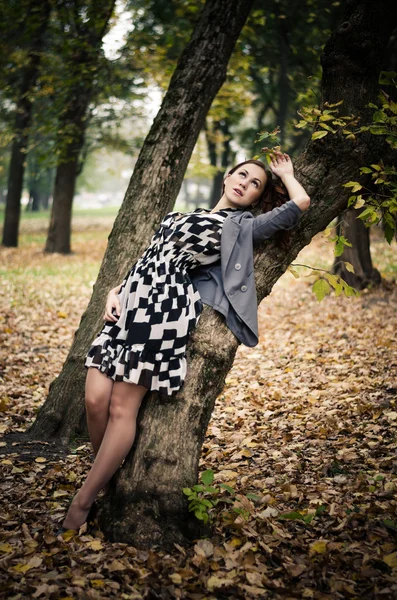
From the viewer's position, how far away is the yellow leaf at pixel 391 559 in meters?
2.70

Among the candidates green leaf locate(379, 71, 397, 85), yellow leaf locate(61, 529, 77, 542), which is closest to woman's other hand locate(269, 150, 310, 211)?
green leaf locate(379, 71, 397, 85)

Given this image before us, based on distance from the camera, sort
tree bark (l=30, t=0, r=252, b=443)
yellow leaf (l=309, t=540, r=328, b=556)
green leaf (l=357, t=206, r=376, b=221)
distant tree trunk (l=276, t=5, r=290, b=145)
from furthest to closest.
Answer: distant tree trunk (l=276, t=5, r=290, b=145) < tree bark (l=30, t=0, r=252, b=443) < green leaf (l=357, t=206, r=376, b=221) < yellow leaf (l=309, t=540, r=328, b=556)

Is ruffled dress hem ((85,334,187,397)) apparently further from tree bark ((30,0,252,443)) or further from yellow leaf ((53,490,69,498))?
tree bark ((30,0,252,443))

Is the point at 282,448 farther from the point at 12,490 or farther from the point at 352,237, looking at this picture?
the point at 352,237

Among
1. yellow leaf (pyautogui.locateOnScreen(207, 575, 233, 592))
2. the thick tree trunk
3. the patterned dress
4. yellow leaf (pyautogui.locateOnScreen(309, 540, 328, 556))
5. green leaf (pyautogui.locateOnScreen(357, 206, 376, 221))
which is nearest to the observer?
yellow leaf (pyautogui.locateOnScreen(207, 575, 233, 592))

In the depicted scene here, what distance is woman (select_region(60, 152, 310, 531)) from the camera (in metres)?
2.97

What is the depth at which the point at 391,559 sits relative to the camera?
108 inches

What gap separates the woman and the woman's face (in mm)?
176

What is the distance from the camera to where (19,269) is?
13.6 meters

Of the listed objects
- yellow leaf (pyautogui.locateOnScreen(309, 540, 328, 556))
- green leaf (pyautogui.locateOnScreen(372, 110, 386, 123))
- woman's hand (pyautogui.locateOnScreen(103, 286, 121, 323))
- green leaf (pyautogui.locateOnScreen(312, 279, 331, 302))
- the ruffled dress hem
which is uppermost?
green leaf (pyautogui.locateOnScreen(372, 110, 386, 123))

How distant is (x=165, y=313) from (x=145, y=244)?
187 cm

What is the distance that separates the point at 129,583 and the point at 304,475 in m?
1.69

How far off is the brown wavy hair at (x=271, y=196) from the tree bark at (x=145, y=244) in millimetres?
121

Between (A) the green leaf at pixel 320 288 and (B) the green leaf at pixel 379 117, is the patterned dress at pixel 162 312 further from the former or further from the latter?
(B) the green leaf at pixel 379 117
